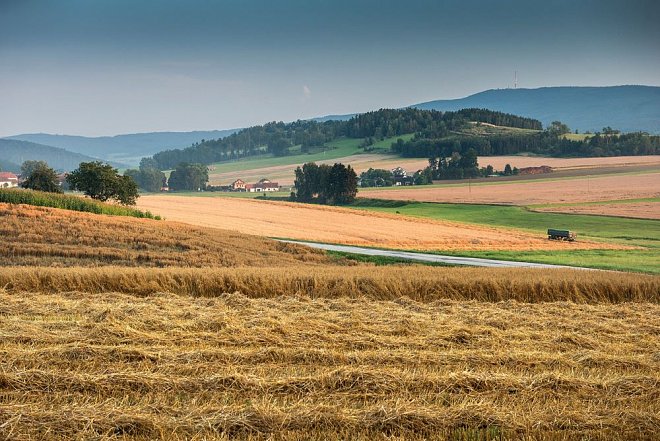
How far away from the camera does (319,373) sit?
10.1 metres

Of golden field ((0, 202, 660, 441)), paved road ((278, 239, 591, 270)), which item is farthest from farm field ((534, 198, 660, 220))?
golden field ((0, 202, 660, 441))

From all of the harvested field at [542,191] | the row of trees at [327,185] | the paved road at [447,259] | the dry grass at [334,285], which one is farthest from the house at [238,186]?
the dry grass at [334,285]

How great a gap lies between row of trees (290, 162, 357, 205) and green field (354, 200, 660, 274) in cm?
305

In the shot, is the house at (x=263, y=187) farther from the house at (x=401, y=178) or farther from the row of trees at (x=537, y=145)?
the row of trees at (x=537, y=145)

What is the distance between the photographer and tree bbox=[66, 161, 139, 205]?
60566mm

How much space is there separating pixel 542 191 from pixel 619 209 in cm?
2307

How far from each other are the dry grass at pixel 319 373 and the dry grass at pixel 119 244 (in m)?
13.0

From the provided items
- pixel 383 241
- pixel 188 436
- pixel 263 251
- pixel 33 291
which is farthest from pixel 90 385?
pixel 383 241

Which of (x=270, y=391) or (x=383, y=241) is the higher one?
(x=270, y=391)

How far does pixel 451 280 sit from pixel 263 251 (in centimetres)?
1775

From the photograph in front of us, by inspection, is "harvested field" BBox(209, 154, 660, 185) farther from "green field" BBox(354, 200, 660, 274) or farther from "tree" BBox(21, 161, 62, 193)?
"tree" BBox(21, 161, 62, 193)

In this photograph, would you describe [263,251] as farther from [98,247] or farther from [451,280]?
[451,280]

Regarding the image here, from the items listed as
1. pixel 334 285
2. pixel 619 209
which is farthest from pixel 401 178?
pixel 334 285

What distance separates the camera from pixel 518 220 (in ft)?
245
